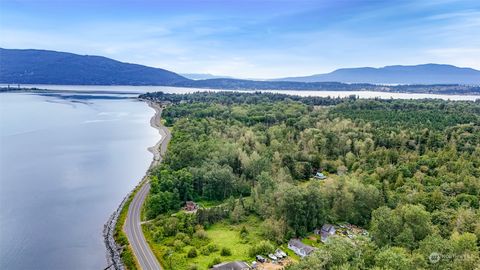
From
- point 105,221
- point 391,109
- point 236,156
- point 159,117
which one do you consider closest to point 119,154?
point 236,156

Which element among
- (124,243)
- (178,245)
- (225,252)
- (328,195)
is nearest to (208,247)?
(225,252)

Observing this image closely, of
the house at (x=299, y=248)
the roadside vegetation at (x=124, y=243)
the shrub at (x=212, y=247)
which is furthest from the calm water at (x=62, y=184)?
the house at (x=299, y=248)

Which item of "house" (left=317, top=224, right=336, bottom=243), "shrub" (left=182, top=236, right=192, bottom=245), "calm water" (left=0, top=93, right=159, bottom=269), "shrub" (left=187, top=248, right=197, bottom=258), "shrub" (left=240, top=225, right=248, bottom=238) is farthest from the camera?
"house" (left=317, top=224, right=336, bottom=243)

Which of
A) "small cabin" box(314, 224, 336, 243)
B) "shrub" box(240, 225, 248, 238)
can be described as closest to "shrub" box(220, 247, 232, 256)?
"shrub" box(240, 225, 248, 238)

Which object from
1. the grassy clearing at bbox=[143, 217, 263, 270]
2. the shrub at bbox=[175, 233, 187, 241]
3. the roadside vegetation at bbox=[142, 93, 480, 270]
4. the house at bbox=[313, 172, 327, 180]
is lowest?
the grassy clearing at bbox=[143, 217, 263, 270]

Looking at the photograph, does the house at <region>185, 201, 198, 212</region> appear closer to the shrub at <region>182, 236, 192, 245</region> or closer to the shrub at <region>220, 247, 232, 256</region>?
the shrub at <region>182, 236, 192, 245</region>

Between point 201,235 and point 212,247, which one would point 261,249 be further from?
point 201,235
